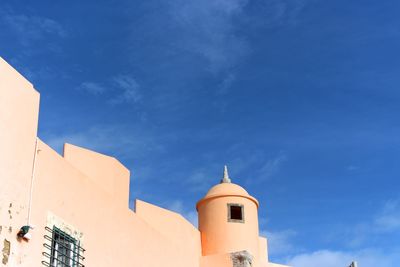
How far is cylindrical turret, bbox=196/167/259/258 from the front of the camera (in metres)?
18.4

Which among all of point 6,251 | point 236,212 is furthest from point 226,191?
point 6,251

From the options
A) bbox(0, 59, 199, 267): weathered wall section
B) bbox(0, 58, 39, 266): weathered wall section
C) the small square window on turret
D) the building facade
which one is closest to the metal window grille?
the building facade

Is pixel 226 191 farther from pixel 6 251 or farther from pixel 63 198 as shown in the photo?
pixel 6 251

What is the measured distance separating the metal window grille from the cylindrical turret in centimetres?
729

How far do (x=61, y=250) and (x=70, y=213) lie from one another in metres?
0.73

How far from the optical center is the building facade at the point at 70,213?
10008 millimetres

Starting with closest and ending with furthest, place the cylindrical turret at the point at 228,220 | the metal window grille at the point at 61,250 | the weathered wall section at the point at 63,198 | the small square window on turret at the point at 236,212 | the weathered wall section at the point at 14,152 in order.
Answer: the weathered wall section at the point at 14,152, the weathered wall section at the point at 63,198, the metal window grille at the point at 61,250, the cylindrical turret at the point at 228,220, the small square window on turret at the point at 236,212

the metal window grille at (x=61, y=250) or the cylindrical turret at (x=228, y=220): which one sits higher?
the cylindrical turret at (x=228, y=220)

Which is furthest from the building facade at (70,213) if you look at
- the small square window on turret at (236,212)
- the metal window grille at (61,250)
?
the small square window on turret at (236,212)

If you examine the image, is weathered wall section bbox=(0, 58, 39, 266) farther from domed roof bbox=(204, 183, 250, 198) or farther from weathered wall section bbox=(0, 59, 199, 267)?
domed roof bbox=(204, 183, 250, 198)

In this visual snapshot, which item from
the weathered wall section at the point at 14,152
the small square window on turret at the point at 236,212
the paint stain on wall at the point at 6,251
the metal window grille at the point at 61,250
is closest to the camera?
the paint stain on wall at the point at 6,251

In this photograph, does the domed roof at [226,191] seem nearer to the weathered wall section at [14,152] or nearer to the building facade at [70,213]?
the building facade at [70,213]

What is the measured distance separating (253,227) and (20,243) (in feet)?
33.2

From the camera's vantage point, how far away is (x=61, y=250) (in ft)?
36.9
